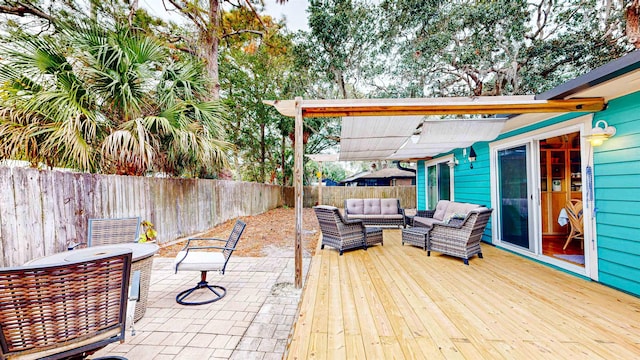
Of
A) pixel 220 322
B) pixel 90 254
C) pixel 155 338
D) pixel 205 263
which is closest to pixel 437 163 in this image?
pixel 205 263

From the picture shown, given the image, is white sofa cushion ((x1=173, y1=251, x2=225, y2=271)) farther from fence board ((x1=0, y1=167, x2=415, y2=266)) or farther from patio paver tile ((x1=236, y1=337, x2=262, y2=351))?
fence board ((x1=0, y1=167, x2=415, y2=266))

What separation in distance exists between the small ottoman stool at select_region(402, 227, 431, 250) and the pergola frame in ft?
7.93

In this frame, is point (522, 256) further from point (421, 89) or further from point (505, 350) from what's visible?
point (421, 89)

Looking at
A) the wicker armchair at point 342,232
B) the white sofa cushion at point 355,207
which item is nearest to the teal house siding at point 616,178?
the wicker armchair at point 342,232

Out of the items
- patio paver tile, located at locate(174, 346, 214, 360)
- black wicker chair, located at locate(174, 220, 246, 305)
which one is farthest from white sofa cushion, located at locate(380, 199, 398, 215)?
patio paver tile, located at locate(174, 346, 214, 360)

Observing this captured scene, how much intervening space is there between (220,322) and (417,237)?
374 centimetres

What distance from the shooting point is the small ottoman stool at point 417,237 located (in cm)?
468

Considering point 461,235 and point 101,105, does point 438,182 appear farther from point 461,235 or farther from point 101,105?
point 101,105

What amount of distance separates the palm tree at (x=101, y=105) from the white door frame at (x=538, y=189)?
18.0ft

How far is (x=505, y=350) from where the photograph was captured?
1935 millimetres

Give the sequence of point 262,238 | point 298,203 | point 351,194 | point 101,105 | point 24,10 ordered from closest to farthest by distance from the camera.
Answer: point 298,203, point 101,105, point 24,10, point 262,238, point 351,194

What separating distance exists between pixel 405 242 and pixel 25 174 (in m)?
5.88

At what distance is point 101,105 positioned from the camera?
13.1 ft

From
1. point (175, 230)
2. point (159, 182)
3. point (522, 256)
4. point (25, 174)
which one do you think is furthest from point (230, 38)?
point (522, 256)
